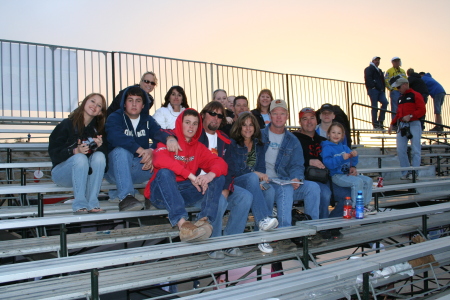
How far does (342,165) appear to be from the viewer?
13.6 ft

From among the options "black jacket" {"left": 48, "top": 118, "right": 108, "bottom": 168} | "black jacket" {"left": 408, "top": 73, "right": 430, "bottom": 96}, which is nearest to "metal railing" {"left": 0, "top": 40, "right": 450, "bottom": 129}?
"black jacket" {"left": 48, "top": 118, "right": 108, "bottom": 168}

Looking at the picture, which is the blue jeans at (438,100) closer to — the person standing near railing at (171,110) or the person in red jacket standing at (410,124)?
the person in red jacket standing at (410,124)

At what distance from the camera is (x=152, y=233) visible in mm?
3348

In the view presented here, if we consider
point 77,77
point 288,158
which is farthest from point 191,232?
point 77,77

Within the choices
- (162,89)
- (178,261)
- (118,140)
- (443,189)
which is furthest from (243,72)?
(178,261)

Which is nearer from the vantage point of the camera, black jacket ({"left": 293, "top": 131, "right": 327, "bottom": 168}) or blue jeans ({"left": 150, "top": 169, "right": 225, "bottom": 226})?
blue jeans ({"left": 150, "top": 169, "right": 225, "bottom": 226})

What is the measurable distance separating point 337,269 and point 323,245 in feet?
3.15

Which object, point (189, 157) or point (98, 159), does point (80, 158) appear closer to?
point (98, 159)

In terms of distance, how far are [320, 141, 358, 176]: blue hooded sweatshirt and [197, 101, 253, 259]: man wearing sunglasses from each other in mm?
1170

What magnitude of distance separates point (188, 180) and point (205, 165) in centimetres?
21

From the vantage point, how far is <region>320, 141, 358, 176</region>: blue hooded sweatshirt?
162 inches

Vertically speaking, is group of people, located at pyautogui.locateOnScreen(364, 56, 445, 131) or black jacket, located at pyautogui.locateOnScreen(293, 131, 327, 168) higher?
group of people, located at pyautogui.locateOnScreen(364, 56, 445, 131)

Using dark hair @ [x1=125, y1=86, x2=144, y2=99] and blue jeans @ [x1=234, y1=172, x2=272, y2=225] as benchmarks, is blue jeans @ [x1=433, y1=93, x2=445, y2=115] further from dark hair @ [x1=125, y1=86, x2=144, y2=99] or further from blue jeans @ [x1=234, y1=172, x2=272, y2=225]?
dark hair @ [x1=125, y1=86, x2=144, y2=99]

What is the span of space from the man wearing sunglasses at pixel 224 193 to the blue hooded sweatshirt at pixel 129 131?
0.44 metres
